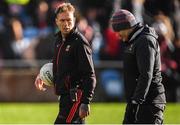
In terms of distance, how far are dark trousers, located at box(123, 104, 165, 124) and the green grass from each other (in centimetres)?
805

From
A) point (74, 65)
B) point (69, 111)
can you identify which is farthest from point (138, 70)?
point (69, 111)

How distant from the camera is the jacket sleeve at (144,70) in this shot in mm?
10234

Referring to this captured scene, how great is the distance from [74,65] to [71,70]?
87 mm

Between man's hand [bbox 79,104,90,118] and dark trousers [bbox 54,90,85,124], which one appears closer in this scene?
man's hand [bbox 79,104,90,118]

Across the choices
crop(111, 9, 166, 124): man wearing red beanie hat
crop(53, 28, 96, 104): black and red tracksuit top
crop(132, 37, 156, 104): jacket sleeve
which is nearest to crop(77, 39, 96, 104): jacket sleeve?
crop(53, 28, 96, 104): black and red tracksuit top

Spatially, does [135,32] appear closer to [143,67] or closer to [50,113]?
[143,67]

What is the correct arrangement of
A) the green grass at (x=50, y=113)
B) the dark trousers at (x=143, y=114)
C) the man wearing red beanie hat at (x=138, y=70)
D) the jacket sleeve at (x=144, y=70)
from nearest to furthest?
the jacket sleeve at (x=144, y=70) → the man wearing red beanie hat at (x=138, y=70) → the dark trousers at (x=143, y=114) → the green grass at (x=50, y=113)

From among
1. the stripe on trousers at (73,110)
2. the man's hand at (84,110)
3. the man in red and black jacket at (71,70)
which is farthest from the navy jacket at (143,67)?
the stripe on trousers at (73,110)

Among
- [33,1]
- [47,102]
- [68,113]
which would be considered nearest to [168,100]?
[47,102]

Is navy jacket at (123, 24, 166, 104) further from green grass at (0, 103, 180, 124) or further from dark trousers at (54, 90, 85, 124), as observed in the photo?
green grass at (0, 103, 180, 124)

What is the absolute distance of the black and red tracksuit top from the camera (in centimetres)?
1134

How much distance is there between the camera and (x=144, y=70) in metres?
10.2

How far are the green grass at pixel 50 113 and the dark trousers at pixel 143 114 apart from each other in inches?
317

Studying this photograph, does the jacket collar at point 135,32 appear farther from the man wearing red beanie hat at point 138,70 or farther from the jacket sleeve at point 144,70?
the jacket sleeve at point 144,70
